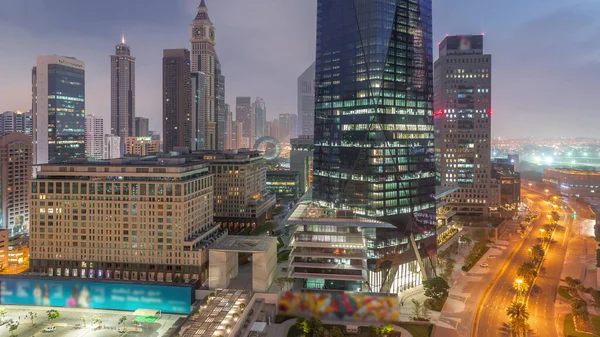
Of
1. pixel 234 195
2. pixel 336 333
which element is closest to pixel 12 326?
pixel 336 333

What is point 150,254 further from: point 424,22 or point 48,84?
point 48,84

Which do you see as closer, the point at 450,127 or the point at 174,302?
the point at 174,302

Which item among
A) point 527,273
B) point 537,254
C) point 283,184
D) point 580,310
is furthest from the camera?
point 283,184

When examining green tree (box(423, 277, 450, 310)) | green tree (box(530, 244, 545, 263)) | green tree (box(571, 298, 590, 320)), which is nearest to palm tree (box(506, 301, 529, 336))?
green tree (box(571, 298, 590, 320))

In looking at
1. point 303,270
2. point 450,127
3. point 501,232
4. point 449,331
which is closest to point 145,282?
point 303,270

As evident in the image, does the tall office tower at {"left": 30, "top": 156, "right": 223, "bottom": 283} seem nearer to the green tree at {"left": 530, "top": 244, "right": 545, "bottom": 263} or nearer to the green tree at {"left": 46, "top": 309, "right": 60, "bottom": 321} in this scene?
the green tree at {"left": 46, "top": 309, "right": 60, "bottom": 321}

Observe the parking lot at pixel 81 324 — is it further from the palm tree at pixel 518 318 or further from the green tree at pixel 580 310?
the green tree at pixel 580 310

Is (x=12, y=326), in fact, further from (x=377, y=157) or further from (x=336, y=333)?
(x=377, y=157)
